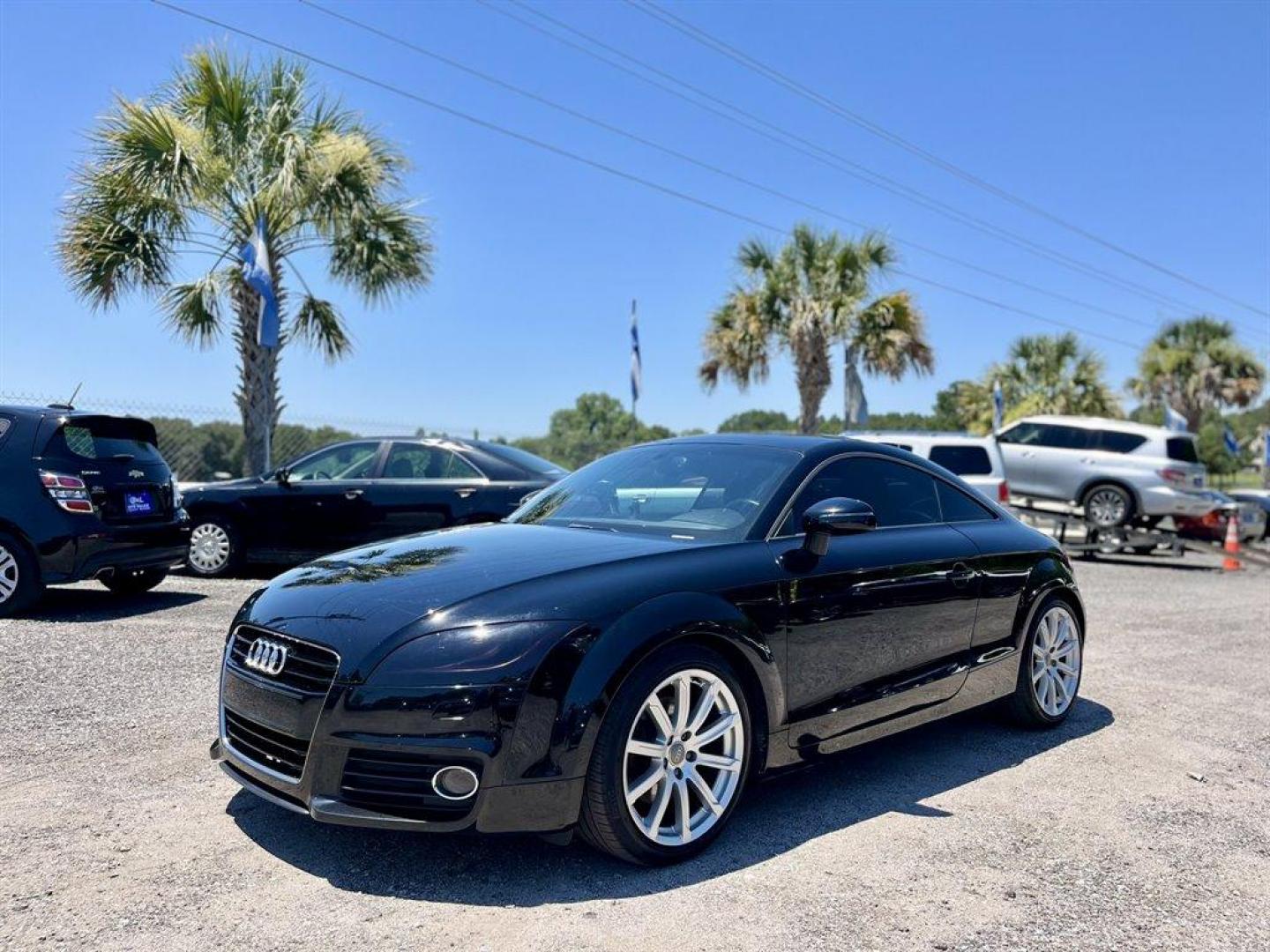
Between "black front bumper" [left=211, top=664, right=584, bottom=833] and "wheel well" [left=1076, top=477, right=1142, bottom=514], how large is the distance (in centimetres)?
1577

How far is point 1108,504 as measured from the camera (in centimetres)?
1683

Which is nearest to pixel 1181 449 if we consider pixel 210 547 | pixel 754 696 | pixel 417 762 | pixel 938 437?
pixel 938 437

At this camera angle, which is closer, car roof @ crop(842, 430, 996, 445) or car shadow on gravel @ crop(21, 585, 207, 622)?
car shadow on gravel @ crop(21, 585, 207, 622)

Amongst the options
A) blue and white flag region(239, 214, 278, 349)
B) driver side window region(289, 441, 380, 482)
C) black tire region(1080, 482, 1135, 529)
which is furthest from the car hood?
black tire region(1080, 482, 1135, 529)

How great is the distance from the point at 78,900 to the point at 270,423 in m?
12.3

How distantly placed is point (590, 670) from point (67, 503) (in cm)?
599

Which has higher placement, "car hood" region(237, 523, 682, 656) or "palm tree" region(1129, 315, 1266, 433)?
"palm tree" region(1129, 315, 1266, 433)

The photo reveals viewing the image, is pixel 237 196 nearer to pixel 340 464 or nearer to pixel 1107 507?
pixel 340 464

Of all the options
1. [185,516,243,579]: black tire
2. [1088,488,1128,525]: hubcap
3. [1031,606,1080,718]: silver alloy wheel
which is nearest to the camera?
[1031,606,1080,718]: silver alloy wheel

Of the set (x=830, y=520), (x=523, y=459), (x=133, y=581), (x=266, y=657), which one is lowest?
(x=133, y=581)

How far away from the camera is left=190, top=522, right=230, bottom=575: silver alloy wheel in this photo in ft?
32.6

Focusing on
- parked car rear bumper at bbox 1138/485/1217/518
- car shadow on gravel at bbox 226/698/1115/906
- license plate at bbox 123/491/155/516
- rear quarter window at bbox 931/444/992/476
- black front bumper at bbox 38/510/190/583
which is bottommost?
car shadow on gravel at bbox 226/698/1115/906

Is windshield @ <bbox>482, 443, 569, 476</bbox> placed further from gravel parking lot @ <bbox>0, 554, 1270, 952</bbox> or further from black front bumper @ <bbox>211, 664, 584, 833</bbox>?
black front bumper @ <bbox>211, 664, 584, 833</bbox>

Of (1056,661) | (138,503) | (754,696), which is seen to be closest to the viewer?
(754,696)
